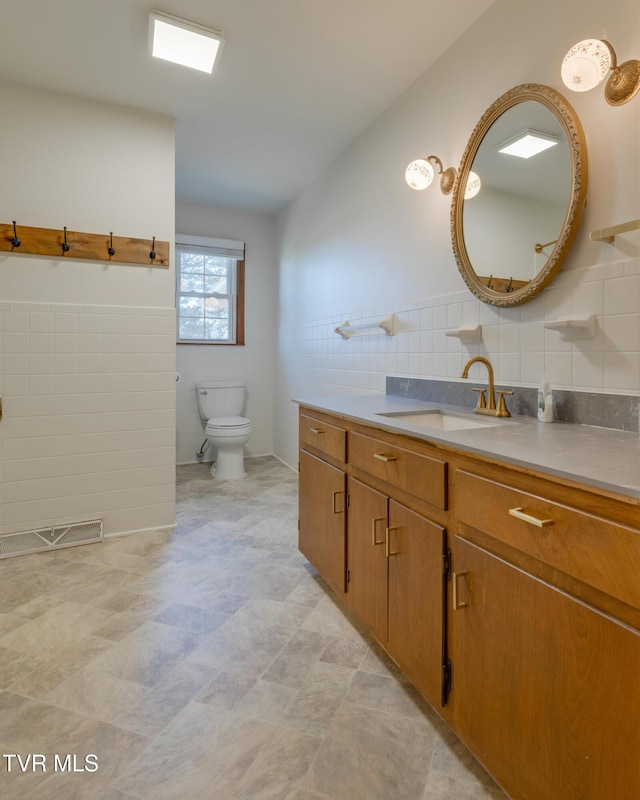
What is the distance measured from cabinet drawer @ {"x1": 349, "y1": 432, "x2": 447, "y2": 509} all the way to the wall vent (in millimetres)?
1768

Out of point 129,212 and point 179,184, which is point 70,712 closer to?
point 129,212

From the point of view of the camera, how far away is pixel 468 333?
182 centimetres

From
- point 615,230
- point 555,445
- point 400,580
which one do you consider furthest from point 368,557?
point 615,230

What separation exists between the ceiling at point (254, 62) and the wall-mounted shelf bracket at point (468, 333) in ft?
4.35

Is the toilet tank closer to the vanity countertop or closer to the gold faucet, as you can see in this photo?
the vanity countertop

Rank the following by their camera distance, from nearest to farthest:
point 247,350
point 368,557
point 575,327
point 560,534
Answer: point 560,534 < point 575,327 < point 368,557 < point 247,350

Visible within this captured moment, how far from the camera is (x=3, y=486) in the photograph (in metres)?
2.35

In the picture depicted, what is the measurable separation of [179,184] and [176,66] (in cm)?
155

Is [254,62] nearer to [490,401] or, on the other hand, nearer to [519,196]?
[519,196]

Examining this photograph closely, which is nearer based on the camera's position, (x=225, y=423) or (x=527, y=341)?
(x=527, y=341)

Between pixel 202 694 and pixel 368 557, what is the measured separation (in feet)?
2.25

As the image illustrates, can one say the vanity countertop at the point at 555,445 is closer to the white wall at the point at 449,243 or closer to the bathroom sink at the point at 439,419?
the bathroom sink at the point at 439,419

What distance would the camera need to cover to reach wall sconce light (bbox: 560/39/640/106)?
4.05 feet

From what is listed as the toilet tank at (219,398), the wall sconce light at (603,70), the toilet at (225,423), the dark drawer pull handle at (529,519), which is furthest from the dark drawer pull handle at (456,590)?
the toilet tank at (219,398)
